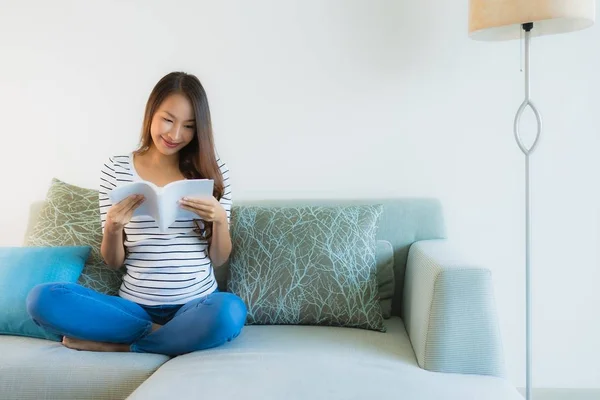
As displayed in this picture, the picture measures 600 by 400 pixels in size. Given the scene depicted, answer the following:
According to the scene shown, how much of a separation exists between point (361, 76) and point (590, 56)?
0.82 metres

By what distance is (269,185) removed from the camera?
2.77 meters

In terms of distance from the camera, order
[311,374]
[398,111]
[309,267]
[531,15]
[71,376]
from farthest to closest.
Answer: [398,111] < [309,267] < [531,15] < [71,376] < [311,374]

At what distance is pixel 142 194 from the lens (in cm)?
200

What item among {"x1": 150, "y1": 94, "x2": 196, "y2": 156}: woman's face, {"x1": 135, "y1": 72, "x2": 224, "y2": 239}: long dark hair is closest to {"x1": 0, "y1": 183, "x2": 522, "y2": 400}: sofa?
{"x1": 135, "y1": 72, "x2": 224, "y2": 239}: long dark hair

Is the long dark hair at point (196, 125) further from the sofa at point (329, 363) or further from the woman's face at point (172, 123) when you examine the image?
the sofa at point (329, 363)

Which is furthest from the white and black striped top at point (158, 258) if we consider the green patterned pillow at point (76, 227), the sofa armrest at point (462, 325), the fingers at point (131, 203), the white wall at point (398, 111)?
the sofa armrest at point (462, 325)

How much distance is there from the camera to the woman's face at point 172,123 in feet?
7.23

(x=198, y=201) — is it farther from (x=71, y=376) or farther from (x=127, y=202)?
(x=71, y=376)

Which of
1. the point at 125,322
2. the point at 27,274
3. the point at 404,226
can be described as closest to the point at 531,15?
the point at 404,226

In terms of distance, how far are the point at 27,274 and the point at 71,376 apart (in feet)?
1.55

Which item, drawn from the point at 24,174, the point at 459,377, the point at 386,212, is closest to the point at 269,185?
the point at 386,212

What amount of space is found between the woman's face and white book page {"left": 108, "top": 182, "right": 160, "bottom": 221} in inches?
10.3

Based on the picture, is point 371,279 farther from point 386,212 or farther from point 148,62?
point 148,62

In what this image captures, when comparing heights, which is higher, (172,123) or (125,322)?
(172,123)
